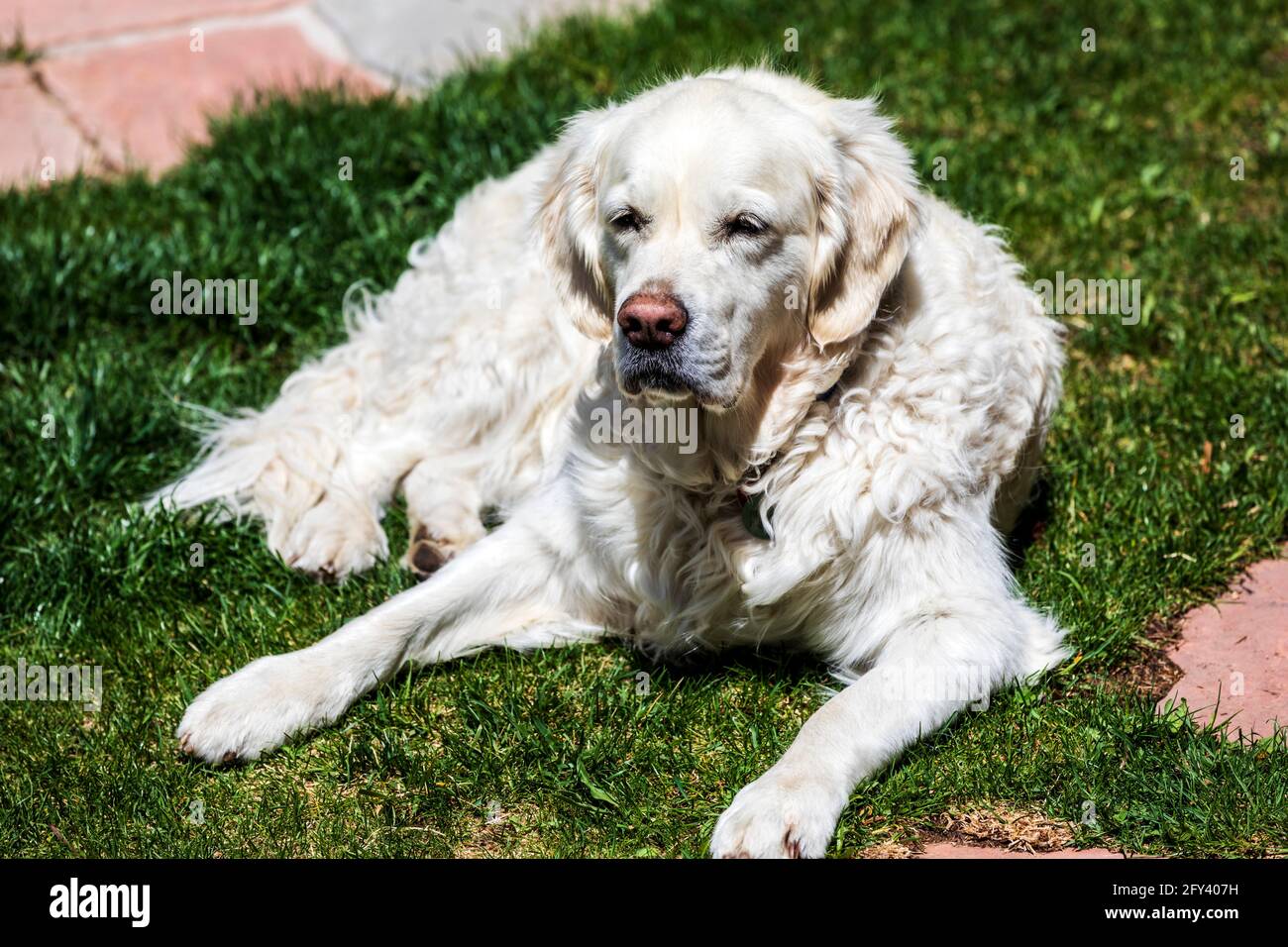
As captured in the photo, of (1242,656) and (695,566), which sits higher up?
(695,566)

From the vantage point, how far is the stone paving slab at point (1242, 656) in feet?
10.8

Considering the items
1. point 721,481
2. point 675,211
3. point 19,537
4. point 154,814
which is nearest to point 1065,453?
point 721,481

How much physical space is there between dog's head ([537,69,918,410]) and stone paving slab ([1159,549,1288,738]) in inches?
46.4

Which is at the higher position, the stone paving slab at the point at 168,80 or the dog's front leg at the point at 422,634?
the stone paving slab at the point at 168,80

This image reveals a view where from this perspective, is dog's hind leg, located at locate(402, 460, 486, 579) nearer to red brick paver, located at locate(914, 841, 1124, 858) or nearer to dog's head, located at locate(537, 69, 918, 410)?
dog's head, located at locate(537, 69, 918, 410)

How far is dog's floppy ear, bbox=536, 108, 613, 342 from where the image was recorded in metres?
3.45

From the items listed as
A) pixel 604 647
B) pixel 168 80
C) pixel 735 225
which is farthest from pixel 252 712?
pixel 168 80

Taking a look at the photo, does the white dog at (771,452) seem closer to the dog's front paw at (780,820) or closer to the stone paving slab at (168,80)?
the dog's front paw at (780,820)

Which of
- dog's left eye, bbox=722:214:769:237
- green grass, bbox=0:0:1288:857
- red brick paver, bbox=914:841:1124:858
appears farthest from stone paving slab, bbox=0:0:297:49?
red brick paver, bbox=914:841:1124:858

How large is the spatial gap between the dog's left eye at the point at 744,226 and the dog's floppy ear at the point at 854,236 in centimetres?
19

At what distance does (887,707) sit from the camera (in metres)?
3.17

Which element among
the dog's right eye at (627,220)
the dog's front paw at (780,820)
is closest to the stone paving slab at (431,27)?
the dog's right eye at (627,220)

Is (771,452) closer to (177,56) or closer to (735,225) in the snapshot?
(735,225)

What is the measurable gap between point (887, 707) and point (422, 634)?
1171 millimetres
